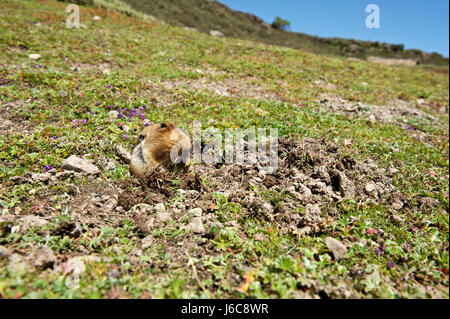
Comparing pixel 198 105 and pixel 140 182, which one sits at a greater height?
pixel 198 105

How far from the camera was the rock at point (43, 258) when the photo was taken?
2.40 meters

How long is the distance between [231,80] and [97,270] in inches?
343

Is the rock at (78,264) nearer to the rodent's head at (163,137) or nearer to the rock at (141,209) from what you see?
the rock at (141,209)

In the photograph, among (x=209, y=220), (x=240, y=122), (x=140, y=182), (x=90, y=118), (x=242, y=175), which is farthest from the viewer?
(x=240, y=122)

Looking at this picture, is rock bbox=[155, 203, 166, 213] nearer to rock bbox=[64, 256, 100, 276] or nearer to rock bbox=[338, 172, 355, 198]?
rock bbox=[64, 256, 100, 276]

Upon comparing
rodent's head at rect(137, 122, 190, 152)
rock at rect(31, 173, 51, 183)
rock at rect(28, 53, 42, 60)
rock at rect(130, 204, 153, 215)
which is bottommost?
rock at rect(130, 204, 153, 215)

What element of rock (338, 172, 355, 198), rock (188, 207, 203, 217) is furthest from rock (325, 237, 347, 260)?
rock (188, 207, 203, 217)

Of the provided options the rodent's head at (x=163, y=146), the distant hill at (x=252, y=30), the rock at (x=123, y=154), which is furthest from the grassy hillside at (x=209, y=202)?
the distant hill at (x=252, y=30)

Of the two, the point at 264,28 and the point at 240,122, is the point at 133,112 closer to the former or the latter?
the point at 240,122

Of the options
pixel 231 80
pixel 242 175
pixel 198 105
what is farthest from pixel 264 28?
pixel 242 175

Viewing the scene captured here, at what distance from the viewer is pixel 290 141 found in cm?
495

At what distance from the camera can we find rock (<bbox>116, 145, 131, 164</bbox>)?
4305 millimetres

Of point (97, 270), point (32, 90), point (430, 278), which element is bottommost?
point (430, 278)

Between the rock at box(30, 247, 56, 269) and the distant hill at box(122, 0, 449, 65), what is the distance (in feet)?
92.0
